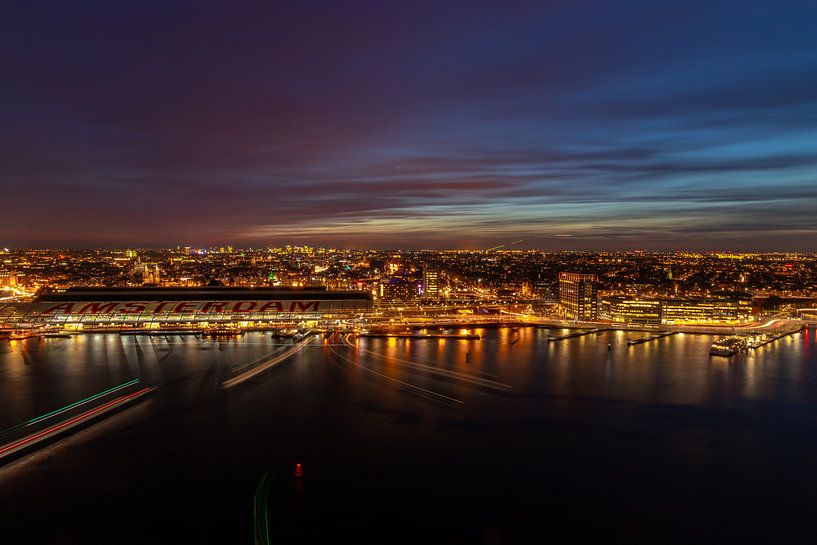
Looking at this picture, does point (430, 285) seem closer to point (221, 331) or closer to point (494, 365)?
point (221, 331)

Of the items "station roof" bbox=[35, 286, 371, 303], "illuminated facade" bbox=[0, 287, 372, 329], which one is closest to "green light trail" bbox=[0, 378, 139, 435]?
"illuminated facade" bbox=[0, 287, 372, 329]

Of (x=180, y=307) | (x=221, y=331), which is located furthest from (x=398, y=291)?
(x=221, y=331)

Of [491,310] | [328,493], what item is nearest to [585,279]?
[491,310]

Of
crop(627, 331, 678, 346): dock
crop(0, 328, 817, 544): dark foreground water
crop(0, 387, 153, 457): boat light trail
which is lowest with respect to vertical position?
crop(0, 328, 817, 544): dark foreground water

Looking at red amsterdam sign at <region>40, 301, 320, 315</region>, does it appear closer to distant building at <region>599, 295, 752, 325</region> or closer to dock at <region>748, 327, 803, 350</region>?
distant building at <region>599, 295, 752, 325</region>

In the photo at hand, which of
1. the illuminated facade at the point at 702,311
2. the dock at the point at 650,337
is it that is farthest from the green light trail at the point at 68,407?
the illuminated facade at the point at 702,311

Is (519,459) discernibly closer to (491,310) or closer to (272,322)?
(272,322)

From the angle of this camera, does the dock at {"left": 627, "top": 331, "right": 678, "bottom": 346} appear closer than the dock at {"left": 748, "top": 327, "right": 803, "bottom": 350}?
No
